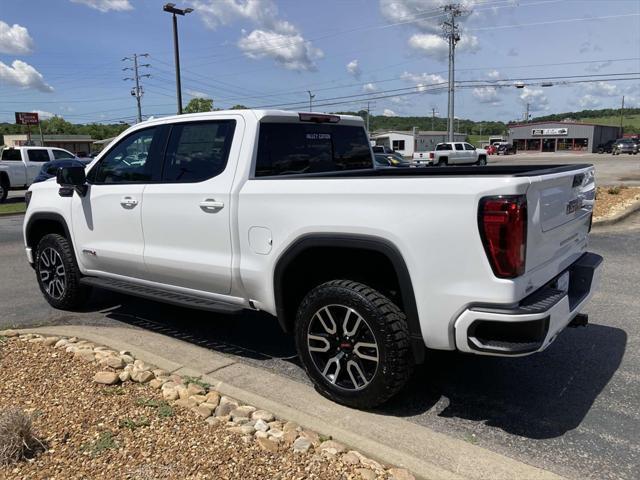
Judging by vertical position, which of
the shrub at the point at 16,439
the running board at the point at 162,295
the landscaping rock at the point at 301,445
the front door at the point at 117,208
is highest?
the front door at the point at 117,208

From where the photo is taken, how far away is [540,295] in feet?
10.1

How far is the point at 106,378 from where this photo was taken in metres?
3.65

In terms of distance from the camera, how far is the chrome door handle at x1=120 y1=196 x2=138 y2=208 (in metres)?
4.66

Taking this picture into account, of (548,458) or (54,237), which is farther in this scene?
(54,237)

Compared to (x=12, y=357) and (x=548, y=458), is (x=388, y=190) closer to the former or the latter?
(x=548, y=458)

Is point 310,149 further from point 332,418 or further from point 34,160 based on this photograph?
point 34,160

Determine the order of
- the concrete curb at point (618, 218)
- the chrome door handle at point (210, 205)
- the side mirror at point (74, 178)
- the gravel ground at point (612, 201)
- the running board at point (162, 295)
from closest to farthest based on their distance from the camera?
1. the chrome door handle at point (210, 205)
2. the running board at point (162, 295)
3. the side mirror at point (74, 178)
4. the concrete curb at point (618, 218)
5. the gravel ground at point (612, 201)

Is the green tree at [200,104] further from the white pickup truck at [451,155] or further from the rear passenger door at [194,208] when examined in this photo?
the rear passenger door at [194,208]

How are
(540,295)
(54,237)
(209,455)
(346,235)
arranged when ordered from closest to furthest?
(209,455), (540,295), (346,235), (54,237)

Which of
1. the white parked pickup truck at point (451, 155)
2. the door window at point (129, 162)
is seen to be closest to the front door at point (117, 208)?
the door window at point (129, 162)

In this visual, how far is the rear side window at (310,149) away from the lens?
419cm

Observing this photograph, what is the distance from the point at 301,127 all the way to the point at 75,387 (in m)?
2.54

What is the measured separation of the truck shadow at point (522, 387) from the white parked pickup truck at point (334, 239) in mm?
506

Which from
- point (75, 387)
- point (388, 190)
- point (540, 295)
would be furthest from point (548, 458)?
point (75, 387)
